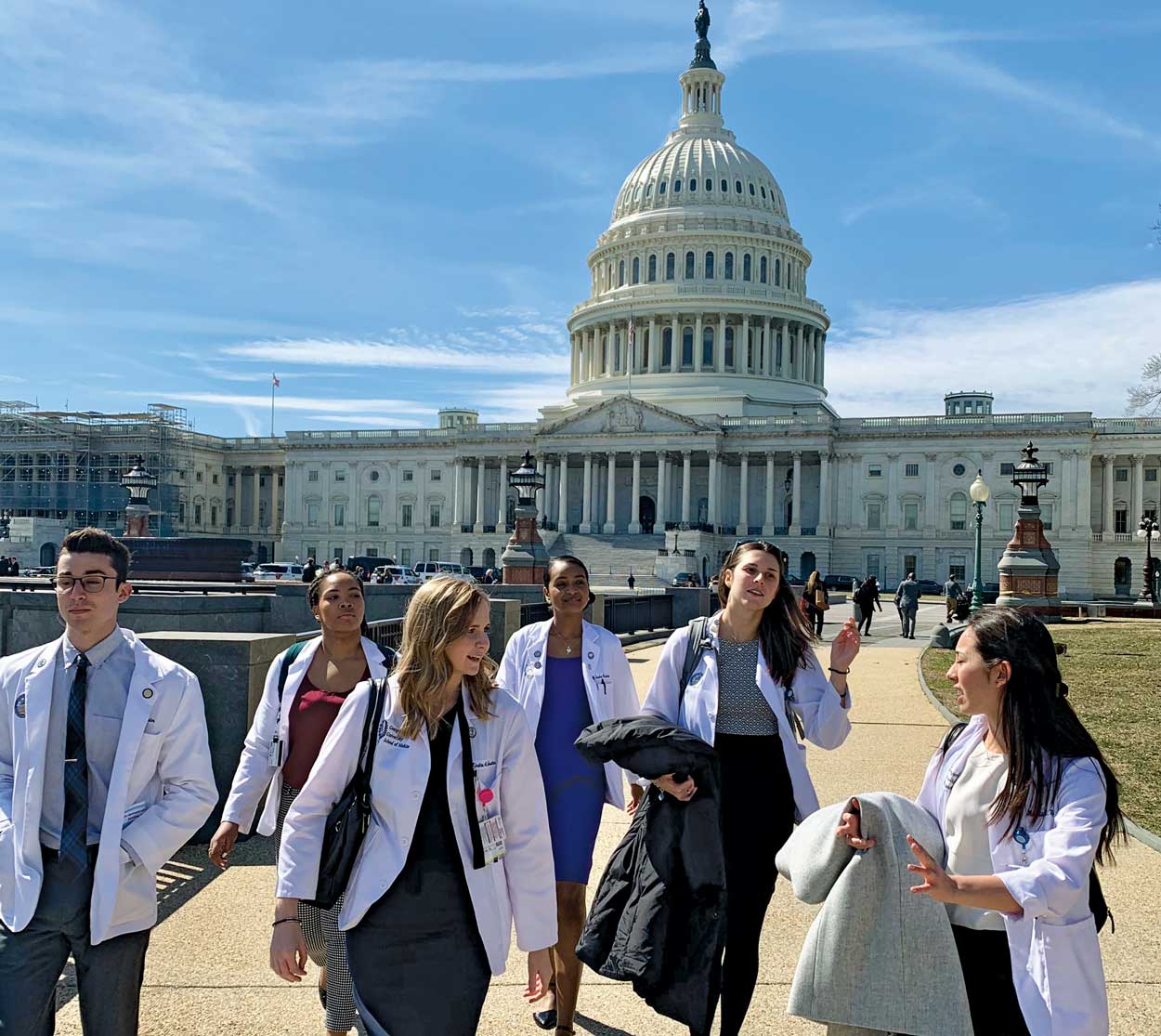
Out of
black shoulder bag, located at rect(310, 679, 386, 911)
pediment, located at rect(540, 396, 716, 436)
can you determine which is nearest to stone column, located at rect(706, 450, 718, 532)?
pediment, located at rect(540, 396, 716, 436)

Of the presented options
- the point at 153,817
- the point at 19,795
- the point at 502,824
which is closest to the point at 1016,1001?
the point at 502,824

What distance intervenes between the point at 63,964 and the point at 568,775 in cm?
274

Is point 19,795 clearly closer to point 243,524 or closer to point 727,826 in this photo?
point 727,826

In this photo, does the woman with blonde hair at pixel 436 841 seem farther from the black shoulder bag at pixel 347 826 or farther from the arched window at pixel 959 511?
the arched window at pixel 959 511

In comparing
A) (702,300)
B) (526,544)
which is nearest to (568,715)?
(526,544)

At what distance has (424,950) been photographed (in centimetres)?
440

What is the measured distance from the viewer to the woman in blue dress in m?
6.26

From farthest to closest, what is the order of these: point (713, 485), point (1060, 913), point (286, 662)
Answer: point (713, 485) < point (286, 662) < point (1060, 913)

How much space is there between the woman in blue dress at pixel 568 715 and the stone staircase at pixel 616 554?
234ft

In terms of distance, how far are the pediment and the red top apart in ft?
278

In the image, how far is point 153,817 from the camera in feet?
15.1

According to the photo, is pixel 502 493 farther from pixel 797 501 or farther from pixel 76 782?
pixel 76 782

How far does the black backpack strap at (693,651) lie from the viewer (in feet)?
20.3

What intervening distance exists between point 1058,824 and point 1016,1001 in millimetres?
748
